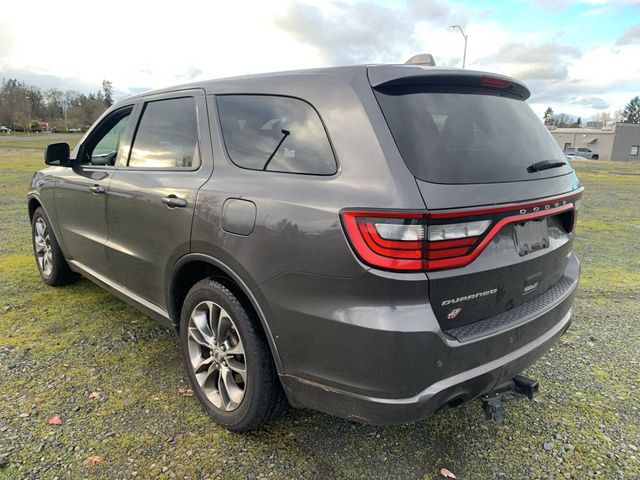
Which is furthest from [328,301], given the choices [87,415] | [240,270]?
[87,415]

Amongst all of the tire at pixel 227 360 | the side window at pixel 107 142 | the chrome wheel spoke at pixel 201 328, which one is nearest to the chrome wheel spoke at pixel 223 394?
the tire at pixel 227 360

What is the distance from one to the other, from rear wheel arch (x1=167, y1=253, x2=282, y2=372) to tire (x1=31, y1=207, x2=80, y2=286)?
211 centimetres

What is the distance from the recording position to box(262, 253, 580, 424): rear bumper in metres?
1.81

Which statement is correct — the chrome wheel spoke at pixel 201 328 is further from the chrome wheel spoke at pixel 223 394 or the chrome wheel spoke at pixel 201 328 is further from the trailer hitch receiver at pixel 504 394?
the trailer hitch receiver at pixel 504 394

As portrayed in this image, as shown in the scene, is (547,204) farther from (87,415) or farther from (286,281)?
(87,415)

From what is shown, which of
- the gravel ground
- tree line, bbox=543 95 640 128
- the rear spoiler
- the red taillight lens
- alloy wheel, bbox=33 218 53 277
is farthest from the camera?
tree line, bbox=543 95 640 128

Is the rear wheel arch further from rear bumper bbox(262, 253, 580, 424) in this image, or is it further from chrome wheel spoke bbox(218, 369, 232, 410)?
chrome wheel spoke bbox(218, 369, 232, 410)

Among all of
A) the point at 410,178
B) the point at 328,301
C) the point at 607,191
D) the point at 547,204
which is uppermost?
the point at 410,178

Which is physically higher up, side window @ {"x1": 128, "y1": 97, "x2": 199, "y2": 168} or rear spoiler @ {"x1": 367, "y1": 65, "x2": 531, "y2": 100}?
rear spoiler @ {"x1": 367, "y1": 65, "x2": 531, "y2": 100}

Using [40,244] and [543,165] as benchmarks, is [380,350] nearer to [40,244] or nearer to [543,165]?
[543,165]

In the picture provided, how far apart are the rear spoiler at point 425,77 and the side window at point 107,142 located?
7.19 feet

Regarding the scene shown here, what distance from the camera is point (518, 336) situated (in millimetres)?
2156

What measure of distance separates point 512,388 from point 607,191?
46.9 feet

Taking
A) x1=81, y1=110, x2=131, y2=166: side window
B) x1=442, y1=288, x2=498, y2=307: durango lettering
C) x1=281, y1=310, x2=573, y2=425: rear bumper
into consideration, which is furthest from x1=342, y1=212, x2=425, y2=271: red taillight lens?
x1=81, y1=110, x2=131, y2=166: side window
